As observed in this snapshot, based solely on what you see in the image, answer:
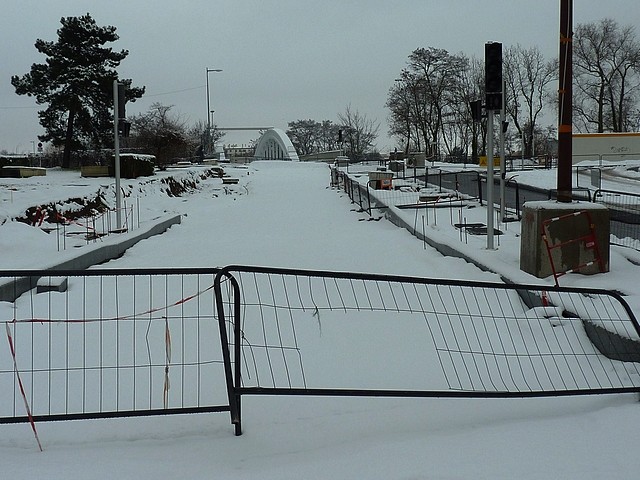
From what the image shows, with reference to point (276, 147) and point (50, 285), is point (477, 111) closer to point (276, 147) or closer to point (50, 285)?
point (50, 285)

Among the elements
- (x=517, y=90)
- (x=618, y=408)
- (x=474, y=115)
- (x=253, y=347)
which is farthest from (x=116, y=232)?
(x=517, y=90)

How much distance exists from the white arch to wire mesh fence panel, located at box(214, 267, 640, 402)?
77487mm

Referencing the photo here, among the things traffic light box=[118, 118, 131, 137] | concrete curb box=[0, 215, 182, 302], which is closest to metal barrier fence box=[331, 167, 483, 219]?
concrete curb box=[0, 215, 182, 302]

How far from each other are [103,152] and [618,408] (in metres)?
35.2

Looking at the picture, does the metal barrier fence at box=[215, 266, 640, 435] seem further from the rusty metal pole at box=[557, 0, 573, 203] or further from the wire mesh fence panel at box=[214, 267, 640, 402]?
the rusty metal pole at box=[557, 0, 573, 203]

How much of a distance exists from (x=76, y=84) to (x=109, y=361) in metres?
35.5

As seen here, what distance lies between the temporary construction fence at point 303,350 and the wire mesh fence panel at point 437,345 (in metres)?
0.02

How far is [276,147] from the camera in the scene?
339 feet

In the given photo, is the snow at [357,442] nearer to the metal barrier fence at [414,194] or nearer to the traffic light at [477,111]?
the traffic light at [477,111]

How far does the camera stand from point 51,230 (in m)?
16.9

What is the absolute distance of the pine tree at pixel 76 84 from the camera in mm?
39031

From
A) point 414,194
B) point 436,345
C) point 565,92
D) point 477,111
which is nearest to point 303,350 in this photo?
point 436,345

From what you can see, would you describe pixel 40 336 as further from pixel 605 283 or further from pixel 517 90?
pixel 517 90

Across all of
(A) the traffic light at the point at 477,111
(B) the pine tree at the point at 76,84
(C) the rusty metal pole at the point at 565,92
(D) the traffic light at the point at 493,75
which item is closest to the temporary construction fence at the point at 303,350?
(C) the rusty metal pole at the point at 565,92
